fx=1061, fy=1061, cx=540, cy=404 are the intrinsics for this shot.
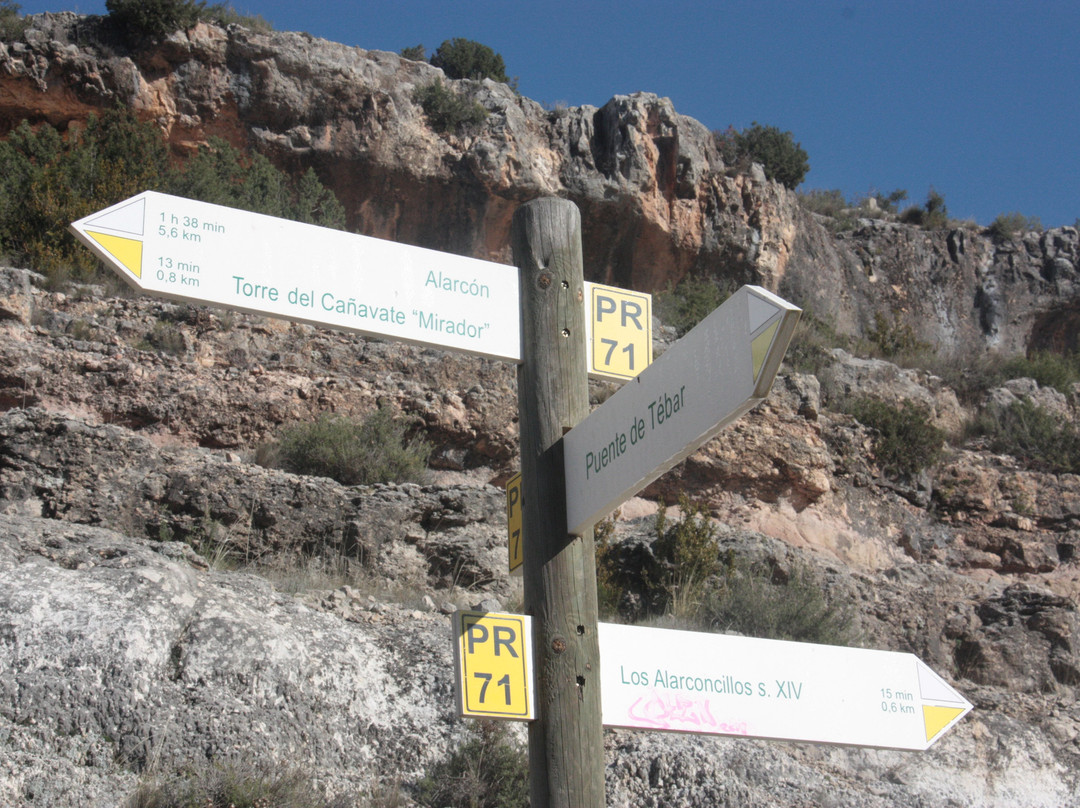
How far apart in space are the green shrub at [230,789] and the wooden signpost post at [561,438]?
2429 millimetres

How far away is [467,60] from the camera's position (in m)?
22.4

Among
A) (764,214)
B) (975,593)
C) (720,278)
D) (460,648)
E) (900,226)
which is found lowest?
(460,648)

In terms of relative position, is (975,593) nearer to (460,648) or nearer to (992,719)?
(992,719)

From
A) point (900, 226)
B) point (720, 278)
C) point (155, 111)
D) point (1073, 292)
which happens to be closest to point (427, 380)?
point (155, 111)

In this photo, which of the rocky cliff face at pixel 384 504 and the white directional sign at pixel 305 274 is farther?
the rocky cliff face at pixel 384 504

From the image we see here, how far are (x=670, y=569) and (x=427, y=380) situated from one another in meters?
3.63

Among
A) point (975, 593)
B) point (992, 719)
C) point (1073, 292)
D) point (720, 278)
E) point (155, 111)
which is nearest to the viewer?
point (992, 719)

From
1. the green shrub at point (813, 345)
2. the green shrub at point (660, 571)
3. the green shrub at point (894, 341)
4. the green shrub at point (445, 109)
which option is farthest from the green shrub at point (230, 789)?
the green shrub at point (894, 341)

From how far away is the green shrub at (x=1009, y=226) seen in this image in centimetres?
2208

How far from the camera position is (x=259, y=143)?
1547 centimetres

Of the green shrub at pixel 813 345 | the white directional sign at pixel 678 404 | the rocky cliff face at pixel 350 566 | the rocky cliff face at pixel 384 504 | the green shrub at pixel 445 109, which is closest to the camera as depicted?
the white directional sign at pixel 678 404

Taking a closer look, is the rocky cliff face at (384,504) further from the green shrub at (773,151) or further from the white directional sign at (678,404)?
the white directional sign at (678,404)

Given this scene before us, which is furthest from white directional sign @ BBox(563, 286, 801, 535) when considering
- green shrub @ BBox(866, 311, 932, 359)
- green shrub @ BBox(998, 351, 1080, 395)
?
green shrub @ BBox(866, 311, 932, 359)

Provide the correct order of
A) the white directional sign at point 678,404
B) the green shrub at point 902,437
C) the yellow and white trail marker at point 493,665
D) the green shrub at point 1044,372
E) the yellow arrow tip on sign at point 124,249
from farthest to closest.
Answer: the green shrub at point 1044,372 < the green shrub at point 902,437 < the yellow arrow tip on sign at point 124,249 < the yellow and white trail marker at point 493,665 < the white directional sign at point 678,404
